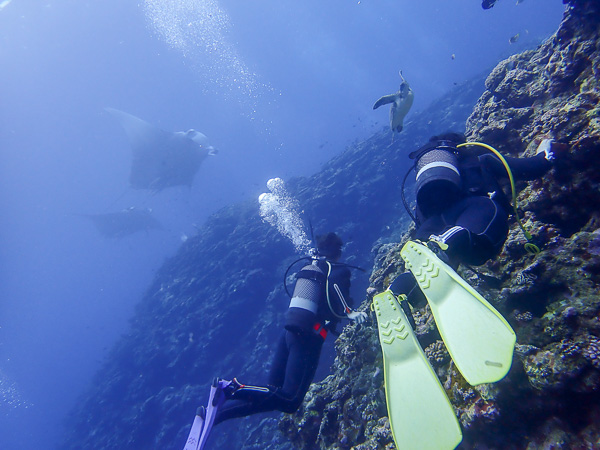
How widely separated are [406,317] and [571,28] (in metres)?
6.32

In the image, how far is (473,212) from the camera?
2787mm

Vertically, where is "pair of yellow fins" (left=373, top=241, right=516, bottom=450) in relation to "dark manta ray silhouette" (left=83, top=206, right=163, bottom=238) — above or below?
below

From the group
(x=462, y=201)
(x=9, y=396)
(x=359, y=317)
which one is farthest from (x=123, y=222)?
(x=9, y=396)

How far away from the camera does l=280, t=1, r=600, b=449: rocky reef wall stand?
1995 mm

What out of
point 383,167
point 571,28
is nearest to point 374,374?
point 571,28

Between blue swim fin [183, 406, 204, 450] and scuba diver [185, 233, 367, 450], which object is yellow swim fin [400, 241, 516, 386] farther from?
blue swim fin [183, 406, 204, 450]

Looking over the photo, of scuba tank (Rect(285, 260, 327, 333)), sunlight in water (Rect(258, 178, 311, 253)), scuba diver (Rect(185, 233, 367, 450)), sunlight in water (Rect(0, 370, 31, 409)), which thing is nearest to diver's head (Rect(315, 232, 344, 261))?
scuba diver (Rect(185, 233, 367, 450))

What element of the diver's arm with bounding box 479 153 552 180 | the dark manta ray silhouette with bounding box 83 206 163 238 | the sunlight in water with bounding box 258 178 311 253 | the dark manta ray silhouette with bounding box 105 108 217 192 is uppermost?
the dark manta ray silhouette with bounding box 83 206 163 238

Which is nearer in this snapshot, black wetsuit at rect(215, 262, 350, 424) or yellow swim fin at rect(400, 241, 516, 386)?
yellow swim fin at rect(400, 241, 516, 386)

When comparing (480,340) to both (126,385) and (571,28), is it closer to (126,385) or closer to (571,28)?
(571,28)

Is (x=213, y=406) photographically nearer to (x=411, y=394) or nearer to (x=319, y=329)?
(x=319, y=329)

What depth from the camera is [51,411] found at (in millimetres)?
49562

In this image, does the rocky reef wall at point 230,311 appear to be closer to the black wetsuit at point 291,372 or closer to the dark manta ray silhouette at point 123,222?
the black wetsuit at point 291,372

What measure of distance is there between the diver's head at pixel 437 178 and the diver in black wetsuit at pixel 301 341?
6.31 ft
